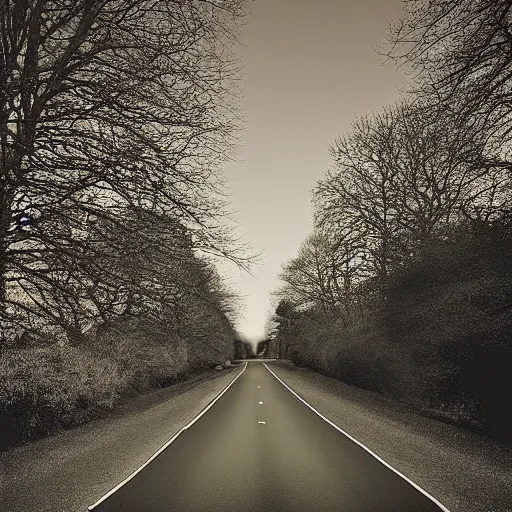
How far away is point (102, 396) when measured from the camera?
65.8 ft

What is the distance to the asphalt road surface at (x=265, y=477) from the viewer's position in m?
7.09

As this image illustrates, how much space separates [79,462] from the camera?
1024cm

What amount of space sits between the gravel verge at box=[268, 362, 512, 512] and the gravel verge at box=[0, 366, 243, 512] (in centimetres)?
471

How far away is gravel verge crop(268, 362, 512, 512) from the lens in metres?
8.04

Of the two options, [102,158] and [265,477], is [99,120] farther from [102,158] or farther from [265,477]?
[265,477]

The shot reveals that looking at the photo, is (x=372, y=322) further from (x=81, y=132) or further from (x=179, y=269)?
(x=81, y=132)

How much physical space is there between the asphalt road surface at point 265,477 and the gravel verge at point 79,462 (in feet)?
1.51

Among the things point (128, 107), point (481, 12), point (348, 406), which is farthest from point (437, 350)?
point (128, 107)

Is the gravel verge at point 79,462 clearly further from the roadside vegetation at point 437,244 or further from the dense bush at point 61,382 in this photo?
the roadside vegetation at point 437,244

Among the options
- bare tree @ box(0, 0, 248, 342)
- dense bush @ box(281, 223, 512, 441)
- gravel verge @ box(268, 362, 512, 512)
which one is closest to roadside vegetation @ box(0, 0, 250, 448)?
bare tree @ box(0, 0, 248, 342)

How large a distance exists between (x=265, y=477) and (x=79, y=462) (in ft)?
12.0

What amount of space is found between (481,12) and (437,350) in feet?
40.9

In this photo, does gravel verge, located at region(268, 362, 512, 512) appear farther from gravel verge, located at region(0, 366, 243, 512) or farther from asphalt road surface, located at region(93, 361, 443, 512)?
gravel verge, located at region(0, 366, 243, 512)

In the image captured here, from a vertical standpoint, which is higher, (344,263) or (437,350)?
(344,263)
